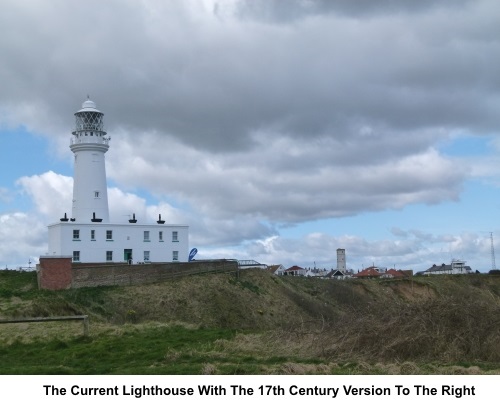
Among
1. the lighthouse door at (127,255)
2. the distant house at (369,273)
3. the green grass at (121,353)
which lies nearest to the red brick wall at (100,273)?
the lighthouse door at (127,255)

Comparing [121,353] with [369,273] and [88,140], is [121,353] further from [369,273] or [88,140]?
[369,273]

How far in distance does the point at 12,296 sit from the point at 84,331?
53.7ft

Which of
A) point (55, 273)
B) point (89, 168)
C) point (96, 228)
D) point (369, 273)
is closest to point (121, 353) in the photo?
point (55, 273)

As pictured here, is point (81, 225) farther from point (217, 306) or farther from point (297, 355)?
point (297, 355)

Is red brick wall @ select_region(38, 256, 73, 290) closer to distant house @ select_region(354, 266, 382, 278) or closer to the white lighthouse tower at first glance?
Result: the white lighthouse tower

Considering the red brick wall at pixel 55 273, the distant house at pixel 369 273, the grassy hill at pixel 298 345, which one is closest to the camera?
the grassy hill at pixel 298 345

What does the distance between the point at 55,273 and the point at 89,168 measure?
1027 cm

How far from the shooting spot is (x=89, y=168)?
42.8 meters

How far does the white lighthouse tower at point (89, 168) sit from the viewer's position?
139 ft

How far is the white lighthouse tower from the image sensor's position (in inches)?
1662

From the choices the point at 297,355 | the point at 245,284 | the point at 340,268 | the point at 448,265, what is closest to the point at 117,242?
the point at 245,284

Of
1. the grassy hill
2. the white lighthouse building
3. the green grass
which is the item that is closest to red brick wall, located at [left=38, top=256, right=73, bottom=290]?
the white lighthouse building

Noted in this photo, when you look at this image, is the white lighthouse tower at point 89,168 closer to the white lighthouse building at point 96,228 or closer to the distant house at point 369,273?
the white lighthouse building at point 96,228

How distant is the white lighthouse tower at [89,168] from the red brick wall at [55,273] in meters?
7.00
